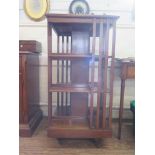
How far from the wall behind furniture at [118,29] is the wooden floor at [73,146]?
2.21 ft

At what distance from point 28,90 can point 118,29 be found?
4.05 feet

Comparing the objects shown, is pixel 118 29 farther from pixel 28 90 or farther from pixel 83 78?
pixel 28 90

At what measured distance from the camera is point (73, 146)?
168 centimetres

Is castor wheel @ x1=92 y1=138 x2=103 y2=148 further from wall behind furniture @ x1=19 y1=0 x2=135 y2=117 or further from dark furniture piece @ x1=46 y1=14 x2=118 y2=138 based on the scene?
wall behind furniture @ x1=19 y1=0 x2=135 y2=117

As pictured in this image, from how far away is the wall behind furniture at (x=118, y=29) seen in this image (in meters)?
2.34

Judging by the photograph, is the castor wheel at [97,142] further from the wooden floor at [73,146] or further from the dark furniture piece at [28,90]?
the dark furniture piece at [28,90]

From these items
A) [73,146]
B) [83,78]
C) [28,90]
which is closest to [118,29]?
[83,78]

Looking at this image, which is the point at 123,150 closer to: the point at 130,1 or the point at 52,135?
the point at 52,135

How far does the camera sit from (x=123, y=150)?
1.62 meters

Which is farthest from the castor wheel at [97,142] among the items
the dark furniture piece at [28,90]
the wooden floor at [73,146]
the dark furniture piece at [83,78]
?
Answer: the dark furniture piece at [28,90]
